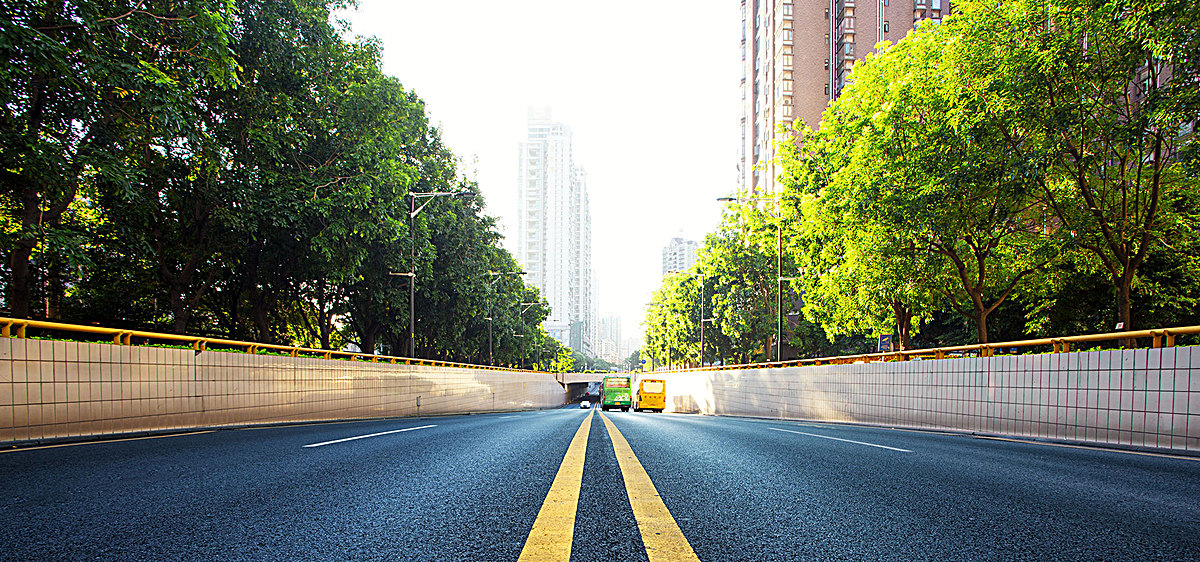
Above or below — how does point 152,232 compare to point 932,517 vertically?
above

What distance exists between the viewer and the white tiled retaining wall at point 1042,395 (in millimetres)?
9680

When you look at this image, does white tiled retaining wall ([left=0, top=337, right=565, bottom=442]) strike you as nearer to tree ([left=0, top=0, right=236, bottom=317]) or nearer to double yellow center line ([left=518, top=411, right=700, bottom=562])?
tree ([left=0, top=0, right=236, bottom=317])

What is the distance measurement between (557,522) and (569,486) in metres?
1.02

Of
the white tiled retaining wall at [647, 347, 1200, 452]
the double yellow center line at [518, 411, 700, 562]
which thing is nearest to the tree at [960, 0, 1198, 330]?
the white tiled retaining wall at [647, 347, 1200, 452]

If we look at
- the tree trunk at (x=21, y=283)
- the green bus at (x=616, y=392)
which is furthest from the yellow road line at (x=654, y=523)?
the green bus at (x=616, y=392)

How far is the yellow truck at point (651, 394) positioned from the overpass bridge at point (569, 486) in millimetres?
36362

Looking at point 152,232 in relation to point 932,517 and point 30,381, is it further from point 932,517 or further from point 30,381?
point 932,517

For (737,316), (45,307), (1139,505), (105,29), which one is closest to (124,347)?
(105,29)

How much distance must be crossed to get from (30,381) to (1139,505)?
11.7m

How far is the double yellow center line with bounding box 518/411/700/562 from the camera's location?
8.27 ft

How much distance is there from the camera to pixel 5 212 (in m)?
15.1

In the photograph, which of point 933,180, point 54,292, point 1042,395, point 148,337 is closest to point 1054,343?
point 1042,395

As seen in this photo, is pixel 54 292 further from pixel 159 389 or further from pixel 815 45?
pixel 815 45

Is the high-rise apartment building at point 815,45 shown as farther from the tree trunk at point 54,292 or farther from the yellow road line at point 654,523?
the yellow road line at point 654,523
